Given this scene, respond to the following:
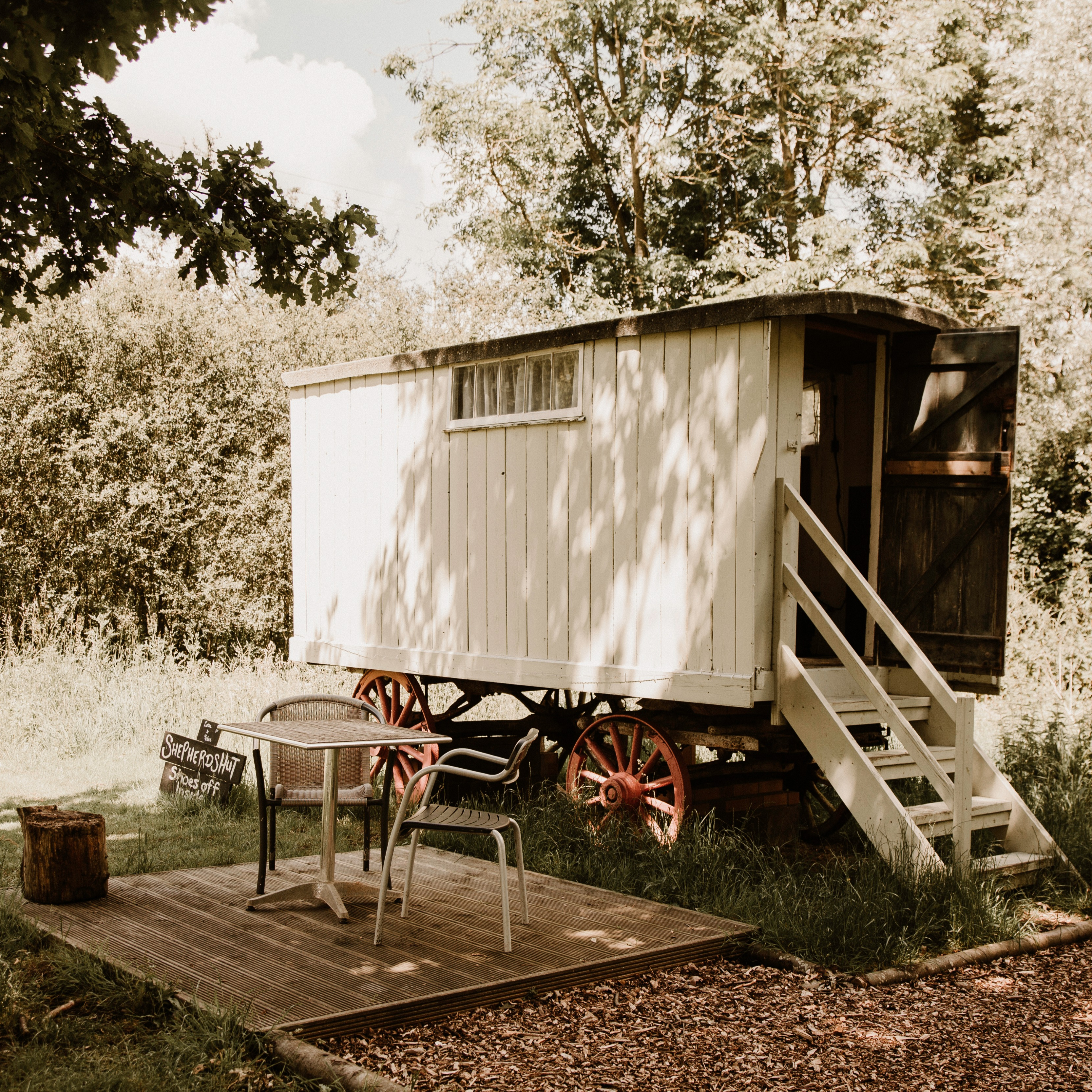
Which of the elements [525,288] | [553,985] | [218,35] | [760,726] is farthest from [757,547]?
[218,35]

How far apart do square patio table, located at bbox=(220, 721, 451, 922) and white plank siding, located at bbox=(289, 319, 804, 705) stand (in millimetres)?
1740

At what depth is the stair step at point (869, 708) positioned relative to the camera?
5.97 meters

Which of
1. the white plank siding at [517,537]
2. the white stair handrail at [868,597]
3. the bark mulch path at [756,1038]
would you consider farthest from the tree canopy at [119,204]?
the bark mulch path at [756,1038]

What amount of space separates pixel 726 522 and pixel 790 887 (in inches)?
71.7

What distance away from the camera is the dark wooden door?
641 cm

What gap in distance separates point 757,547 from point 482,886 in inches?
83.3

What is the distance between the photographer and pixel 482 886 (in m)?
5.48

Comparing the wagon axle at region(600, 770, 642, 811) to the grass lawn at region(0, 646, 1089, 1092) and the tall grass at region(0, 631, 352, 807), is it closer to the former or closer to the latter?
the grass lawn at region(0, 646, 1089, 1092)

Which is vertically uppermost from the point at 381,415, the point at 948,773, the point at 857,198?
the point at 857,198

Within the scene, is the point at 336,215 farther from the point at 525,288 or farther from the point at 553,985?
the point at 525,288

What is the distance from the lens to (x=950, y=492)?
660 centimetres

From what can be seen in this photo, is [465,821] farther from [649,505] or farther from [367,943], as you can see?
[649,505]

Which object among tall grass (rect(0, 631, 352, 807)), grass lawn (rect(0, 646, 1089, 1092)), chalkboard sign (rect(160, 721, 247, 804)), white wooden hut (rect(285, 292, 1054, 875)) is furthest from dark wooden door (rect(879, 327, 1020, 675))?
tall grass (rect(0, 631, 352, 807))

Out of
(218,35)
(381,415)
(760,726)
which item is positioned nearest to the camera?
(760,726)
